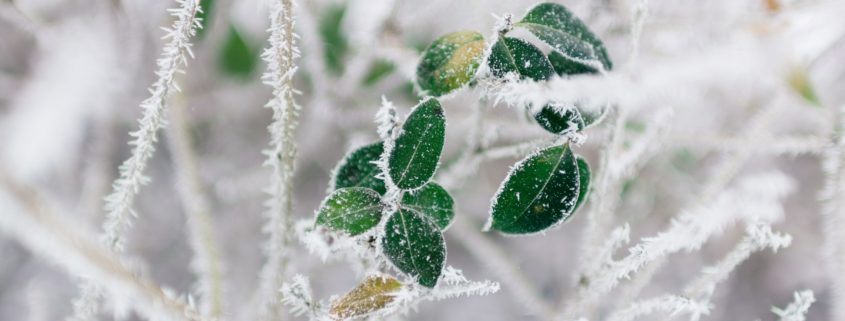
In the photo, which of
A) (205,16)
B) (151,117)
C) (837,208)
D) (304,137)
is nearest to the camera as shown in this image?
(151,117)

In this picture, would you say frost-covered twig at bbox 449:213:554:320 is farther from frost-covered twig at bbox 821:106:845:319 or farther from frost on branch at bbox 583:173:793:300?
frost-covered twig at bbox 821:106:845:319

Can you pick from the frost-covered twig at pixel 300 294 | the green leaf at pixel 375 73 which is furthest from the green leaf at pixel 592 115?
the green leaf at pixel 375 73

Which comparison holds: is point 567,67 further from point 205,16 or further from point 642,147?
point 205,16

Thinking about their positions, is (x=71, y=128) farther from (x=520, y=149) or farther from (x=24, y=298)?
(x=520, y=149)

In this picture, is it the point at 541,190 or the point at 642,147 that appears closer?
the point at 541,190

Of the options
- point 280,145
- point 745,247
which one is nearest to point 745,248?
point 745,247

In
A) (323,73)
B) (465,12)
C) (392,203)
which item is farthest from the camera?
(465,12)

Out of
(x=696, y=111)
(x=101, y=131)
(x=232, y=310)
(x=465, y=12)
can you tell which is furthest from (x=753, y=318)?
(x=101, y=131)
